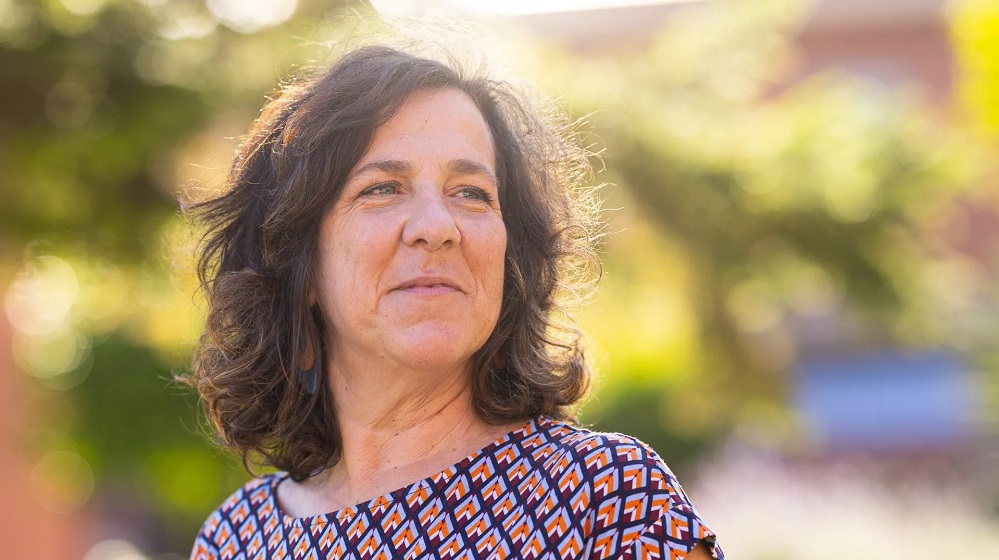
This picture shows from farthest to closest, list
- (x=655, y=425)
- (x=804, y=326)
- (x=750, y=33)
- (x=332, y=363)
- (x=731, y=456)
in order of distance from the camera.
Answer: (x=804, y=326)
(x=655, y=425)
(x=731, y=456)
(x=750, y=33)
(x=332, y=363)

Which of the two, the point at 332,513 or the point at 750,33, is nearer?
the point at 332,513

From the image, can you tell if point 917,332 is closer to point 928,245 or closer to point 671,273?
point 928,245

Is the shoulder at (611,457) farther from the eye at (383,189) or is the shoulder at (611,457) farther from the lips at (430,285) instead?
the eye at (383,189)

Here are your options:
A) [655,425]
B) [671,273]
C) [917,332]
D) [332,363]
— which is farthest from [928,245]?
[655,425]

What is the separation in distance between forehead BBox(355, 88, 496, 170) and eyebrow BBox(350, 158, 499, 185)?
10 millimetres

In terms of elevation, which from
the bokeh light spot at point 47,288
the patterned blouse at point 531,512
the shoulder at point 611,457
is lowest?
the bokeh light spot at point 47,288

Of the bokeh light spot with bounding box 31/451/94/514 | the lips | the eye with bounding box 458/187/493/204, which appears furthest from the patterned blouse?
the bokeh light spot with bounding box 31/451/94/514

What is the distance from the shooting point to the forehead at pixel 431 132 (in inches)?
74.1

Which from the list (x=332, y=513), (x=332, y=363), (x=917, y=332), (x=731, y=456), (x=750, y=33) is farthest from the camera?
(x=731, y=456)

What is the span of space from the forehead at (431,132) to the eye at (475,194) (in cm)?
5

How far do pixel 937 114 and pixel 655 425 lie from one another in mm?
7601

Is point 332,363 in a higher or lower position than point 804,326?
higher

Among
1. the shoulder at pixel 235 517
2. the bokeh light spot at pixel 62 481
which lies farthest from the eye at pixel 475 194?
the bokeh light spot at pixel 62 481

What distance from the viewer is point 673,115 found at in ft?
14.9
